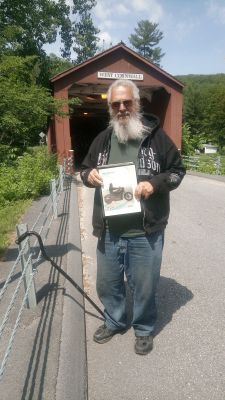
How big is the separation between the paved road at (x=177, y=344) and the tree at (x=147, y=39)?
79199 mm

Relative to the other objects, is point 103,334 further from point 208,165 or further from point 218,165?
point 208,165

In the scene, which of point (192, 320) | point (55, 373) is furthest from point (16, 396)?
point (192, 320)

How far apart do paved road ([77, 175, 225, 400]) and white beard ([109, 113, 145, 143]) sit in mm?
1885

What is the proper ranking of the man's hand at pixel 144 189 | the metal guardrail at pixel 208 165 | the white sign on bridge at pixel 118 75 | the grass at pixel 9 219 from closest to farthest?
the man's hand at pixel 144 189 < the grass at pixel 9 219 < the metal guardrail at pixel 208 165 < the white sign on bridge at pixel 118 75

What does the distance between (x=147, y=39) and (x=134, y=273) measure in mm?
83783

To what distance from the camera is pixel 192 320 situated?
3848mm

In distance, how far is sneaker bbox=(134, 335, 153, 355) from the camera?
328cm

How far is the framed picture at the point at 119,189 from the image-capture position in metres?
2.79

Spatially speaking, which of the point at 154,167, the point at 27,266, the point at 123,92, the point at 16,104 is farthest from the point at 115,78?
the point at 154,167

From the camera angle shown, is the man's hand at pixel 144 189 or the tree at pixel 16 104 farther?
the tree at pixel 16 104

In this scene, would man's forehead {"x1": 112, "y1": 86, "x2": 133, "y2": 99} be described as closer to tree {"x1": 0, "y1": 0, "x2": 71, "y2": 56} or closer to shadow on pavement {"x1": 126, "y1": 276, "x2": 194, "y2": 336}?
shadow on pavement {"x1": 126, "y1": 276, "x2": 194, "y2": 336}

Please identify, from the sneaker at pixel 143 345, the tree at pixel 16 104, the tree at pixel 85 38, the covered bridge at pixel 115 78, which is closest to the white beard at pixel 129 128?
the sneaker at pixel 143 345

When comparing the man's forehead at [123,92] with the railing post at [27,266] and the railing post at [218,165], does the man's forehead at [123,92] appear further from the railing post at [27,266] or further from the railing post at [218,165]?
the railing post at [218,165]

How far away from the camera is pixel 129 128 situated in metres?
2.89
